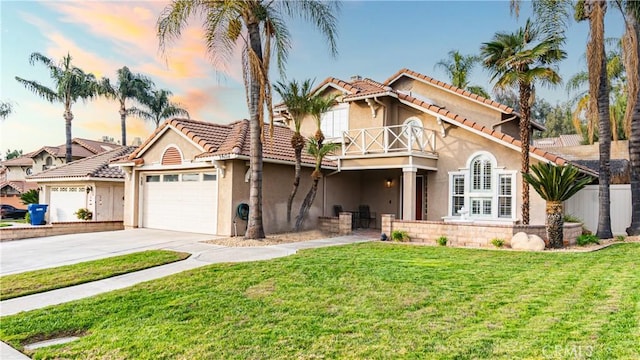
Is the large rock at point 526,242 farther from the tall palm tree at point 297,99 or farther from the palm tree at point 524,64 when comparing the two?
the tall palm tree at point 297,99

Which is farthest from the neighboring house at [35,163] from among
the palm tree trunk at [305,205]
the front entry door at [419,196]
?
the front entry door at [419,196]

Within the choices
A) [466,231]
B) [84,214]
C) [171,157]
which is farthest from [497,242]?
[84,214]

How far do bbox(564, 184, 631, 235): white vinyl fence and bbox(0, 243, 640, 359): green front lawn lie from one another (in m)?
8.58

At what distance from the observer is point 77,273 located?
934cm

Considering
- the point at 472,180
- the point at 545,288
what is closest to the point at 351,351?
the point at 545,288

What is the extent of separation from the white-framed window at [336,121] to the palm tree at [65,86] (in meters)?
25.4

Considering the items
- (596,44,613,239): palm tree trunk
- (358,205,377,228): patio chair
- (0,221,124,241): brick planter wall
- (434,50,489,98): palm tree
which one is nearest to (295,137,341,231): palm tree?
(358,205,377,228): patio chair

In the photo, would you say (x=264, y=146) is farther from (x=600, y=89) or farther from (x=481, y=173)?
(x=600, y=89)

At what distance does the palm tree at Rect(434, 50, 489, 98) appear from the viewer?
28000 mm

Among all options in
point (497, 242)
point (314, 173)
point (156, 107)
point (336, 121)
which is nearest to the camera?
point (497, 242)

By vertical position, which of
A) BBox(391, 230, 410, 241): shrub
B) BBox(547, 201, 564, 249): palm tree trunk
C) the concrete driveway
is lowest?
the concrete driveway

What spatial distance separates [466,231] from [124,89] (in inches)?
1478

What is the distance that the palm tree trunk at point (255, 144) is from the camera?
13.6 metres

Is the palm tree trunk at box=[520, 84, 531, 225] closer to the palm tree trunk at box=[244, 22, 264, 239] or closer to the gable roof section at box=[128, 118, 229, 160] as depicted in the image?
the palm tree trunk at box=[244, 22, 264, 239]
